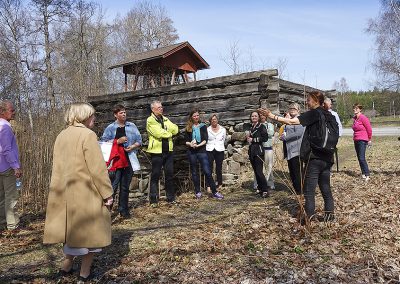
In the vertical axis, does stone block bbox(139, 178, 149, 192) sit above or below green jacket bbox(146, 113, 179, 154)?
below

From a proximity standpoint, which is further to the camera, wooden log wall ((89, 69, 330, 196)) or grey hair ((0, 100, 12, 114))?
wooden log wall ((89, 69, 330, 196))

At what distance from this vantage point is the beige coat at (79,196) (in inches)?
147

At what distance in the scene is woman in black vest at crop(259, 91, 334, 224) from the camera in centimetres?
520

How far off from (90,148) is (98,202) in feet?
1.86

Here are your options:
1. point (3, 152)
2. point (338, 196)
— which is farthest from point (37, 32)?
point (338, 196)

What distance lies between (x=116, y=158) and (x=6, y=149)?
1731 millimetres

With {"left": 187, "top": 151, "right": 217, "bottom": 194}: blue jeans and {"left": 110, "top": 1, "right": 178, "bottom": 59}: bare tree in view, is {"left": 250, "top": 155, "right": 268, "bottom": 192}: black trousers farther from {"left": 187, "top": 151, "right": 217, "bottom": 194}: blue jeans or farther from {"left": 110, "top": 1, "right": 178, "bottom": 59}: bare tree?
{"left": 110, "top": 1, "right": 178, "bottom": 59}: bare tree

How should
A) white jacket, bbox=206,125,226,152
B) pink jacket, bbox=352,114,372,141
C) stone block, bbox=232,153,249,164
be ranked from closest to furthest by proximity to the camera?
white jacket, bbox=206,125,226,152, pink jacket, bbox=352,114,372,141, stone block, bbox=232,153,249,164

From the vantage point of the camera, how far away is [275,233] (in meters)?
5.31

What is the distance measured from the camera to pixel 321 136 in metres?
5.16

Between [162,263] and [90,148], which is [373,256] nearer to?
[162,263]

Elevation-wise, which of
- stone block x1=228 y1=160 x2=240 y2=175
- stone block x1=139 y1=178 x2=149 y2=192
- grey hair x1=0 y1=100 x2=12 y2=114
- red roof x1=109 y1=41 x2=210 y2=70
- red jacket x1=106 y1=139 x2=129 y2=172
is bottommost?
stone block x1=139 y1=178 x2=149 y2=192

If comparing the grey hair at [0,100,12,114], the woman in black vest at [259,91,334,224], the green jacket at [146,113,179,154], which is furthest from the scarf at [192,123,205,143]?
the grey hair at [0,100,12,114]

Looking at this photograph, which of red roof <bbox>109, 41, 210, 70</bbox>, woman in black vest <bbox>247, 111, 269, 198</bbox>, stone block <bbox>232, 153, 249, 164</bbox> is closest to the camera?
woman in black vest <bbox>247, 111, 269, 198</bbox>
